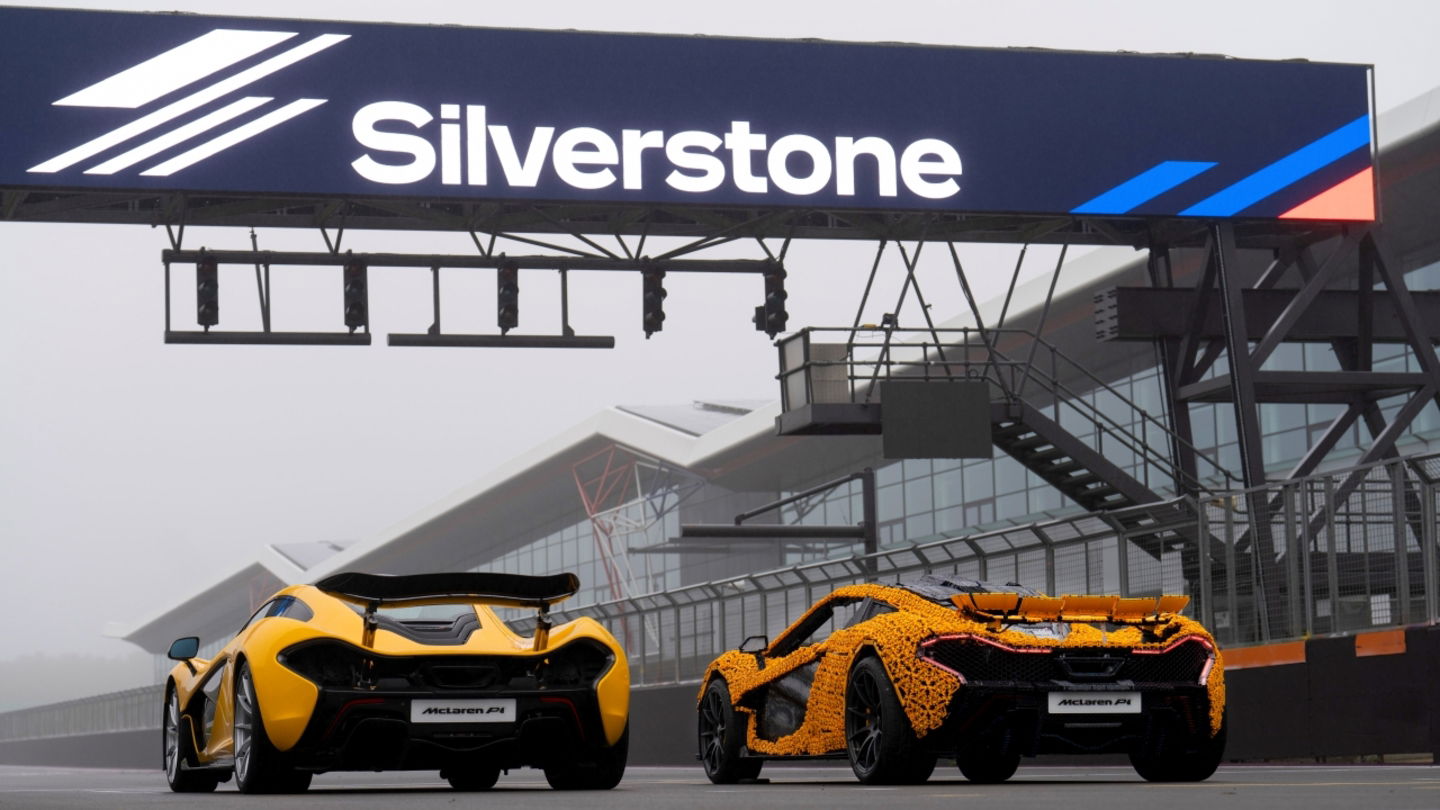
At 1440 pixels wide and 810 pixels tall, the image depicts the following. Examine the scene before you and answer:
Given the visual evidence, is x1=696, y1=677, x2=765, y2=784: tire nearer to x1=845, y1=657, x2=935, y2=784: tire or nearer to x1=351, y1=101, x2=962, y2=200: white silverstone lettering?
x1=845, y1=657, x2=935, y2=784: tire

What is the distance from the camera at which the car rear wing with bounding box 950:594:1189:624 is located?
11047 mm

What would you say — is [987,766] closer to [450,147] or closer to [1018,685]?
[1018,685]

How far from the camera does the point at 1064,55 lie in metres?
25.8

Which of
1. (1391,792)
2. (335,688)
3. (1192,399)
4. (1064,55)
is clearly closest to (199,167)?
(1064,55)

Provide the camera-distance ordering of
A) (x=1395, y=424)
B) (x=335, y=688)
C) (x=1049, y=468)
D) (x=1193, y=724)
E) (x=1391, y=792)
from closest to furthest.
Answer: (x=1391, y=792), (x=335, y=688), (x=1193, y=724), (x=1395, y=424), (x=1049, y=468)

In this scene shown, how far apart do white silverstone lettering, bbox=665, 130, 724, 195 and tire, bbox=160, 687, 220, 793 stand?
40.6 feet

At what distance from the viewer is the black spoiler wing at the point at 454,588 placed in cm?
1066

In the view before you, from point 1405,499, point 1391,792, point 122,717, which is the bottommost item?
point 122,717

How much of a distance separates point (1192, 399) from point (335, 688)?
57.1 ft

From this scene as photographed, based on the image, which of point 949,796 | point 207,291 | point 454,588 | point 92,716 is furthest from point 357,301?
point 92,716

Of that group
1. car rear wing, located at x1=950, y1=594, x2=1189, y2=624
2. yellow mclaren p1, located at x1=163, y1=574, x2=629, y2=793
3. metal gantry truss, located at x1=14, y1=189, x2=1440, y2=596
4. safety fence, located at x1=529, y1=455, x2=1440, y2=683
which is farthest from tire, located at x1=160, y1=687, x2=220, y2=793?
metal gantry truss, located at x1=14, y1=189, x2=1440, y2=596

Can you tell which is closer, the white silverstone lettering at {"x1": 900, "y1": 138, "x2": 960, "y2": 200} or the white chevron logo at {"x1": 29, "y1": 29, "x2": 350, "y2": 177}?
the white chevron logo at {"x1": 29, "y1": 29, "x2": 350, "y2": 177}

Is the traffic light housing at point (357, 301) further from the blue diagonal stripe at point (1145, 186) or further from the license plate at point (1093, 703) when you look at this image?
the license plate at point (1093, 703)

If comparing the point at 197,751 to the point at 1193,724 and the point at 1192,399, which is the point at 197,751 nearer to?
the point at 1193,724
